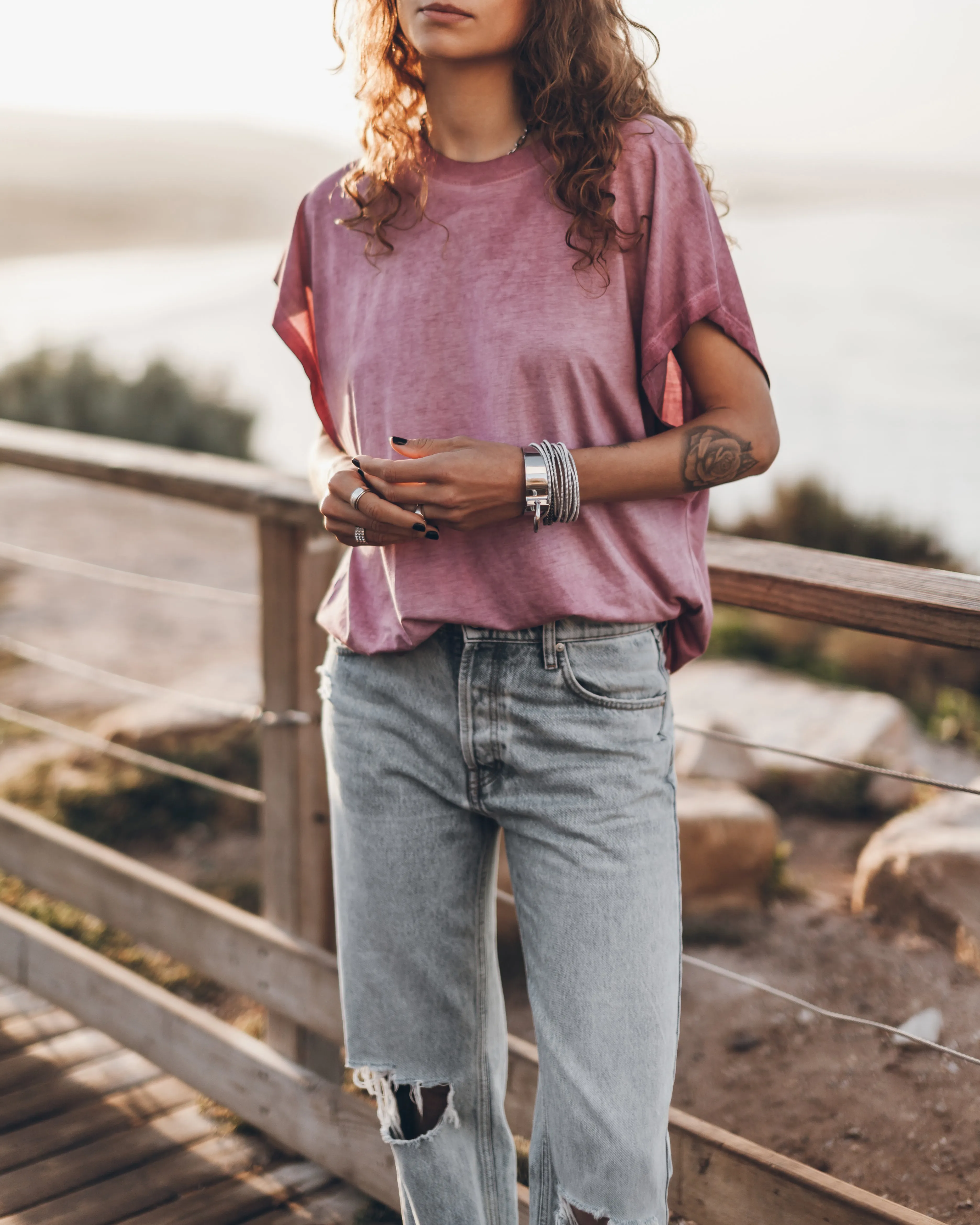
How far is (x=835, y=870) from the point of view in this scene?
384 cm

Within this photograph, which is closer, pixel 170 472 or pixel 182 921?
pixel 170 472

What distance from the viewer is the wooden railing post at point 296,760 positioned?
1868 millimetres

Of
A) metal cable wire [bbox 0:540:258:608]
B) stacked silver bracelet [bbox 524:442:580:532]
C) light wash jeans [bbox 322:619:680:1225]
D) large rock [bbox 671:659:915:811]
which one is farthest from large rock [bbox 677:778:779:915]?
stacked silver bracelet [bbox 524:442:580:532]

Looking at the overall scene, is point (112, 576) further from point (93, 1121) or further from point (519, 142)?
point (519, 142)

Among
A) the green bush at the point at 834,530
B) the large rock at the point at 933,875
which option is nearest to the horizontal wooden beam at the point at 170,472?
the large rock at the point at 933,875

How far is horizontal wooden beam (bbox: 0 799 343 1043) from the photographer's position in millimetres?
1938

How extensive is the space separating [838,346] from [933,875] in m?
10.2

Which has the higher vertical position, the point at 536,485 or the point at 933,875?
the point at 536,485

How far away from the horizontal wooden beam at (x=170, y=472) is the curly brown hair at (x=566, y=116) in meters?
0.58

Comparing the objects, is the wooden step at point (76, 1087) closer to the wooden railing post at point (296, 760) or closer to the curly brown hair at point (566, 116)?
the wooden railing post at point (296, 760)

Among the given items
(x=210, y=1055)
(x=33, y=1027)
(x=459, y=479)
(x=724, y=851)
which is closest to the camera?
(x=459, y=479)

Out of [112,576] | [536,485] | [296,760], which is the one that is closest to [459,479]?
[536,485]

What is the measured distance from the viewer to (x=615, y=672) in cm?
119

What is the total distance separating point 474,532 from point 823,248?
13890mm
